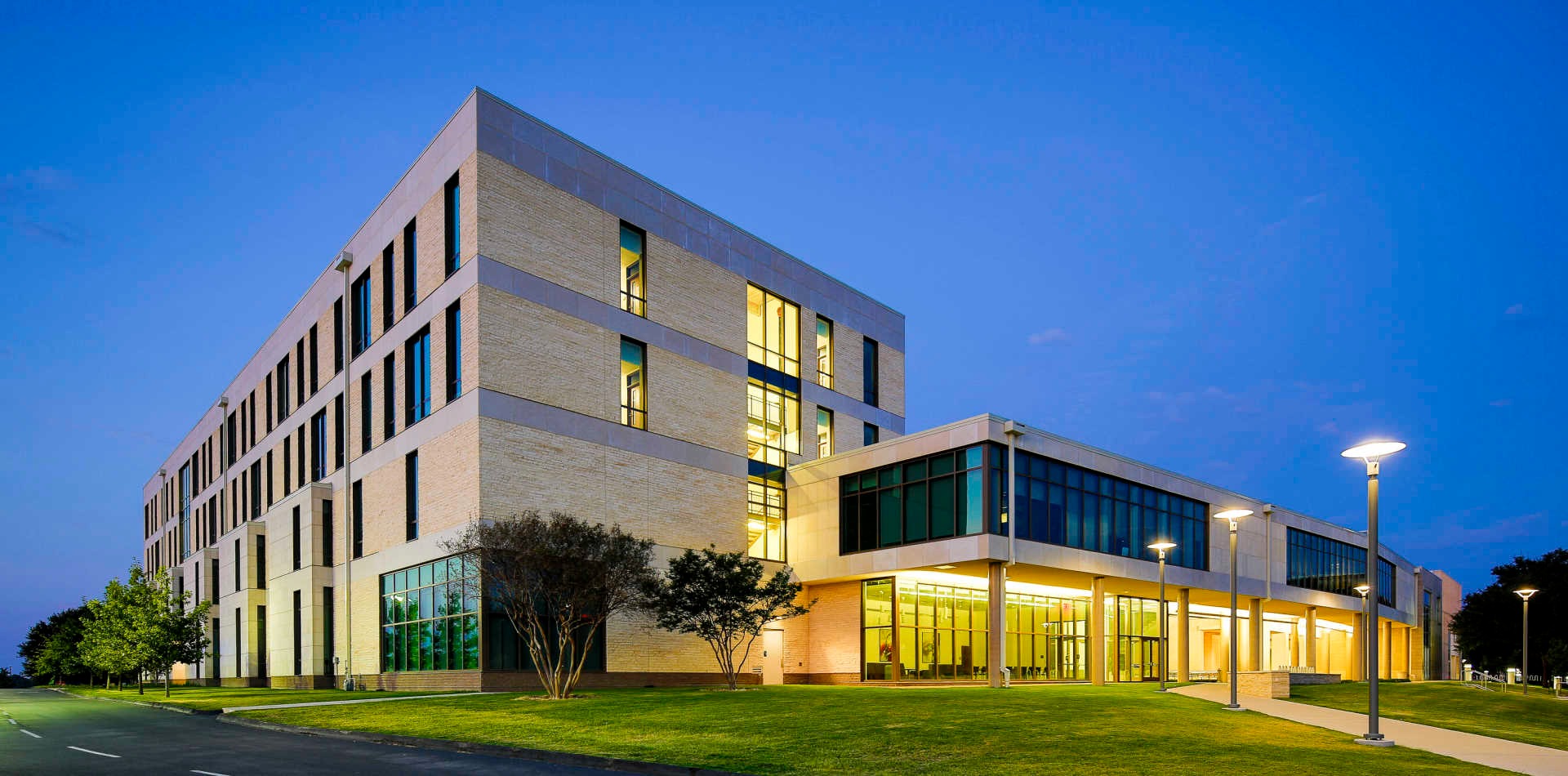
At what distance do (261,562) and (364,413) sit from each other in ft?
53.8

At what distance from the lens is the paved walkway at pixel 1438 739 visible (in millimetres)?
16766

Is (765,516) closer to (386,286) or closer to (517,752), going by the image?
(386,286)

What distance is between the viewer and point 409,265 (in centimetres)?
4009

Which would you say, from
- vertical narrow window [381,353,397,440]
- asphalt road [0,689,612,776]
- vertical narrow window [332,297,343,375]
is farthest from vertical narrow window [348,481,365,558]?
asphalt road [0,689,612,776]

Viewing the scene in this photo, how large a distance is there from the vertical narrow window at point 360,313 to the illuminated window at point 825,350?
65.7 ft

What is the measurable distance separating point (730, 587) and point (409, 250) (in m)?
18.4

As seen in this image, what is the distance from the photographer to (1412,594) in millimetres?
79188

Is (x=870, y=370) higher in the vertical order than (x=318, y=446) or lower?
higher

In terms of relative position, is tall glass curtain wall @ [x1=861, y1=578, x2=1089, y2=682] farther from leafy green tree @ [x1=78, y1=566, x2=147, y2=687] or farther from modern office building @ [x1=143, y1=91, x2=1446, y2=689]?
leafy green tree @ [x1=78, y1=566, x2=147, y2=687]

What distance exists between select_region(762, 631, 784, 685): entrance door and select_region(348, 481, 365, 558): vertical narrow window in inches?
662

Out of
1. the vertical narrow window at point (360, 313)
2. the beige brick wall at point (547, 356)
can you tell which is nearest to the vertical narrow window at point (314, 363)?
the vertical narrow window at point (360, 313)

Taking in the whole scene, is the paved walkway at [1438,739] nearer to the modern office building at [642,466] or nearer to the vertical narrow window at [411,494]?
the modern office building at [642,466]

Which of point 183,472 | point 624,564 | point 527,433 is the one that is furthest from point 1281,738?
point 183,472

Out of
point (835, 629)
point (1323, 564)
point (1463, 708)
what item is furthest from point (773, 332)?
point (1323, 564)
